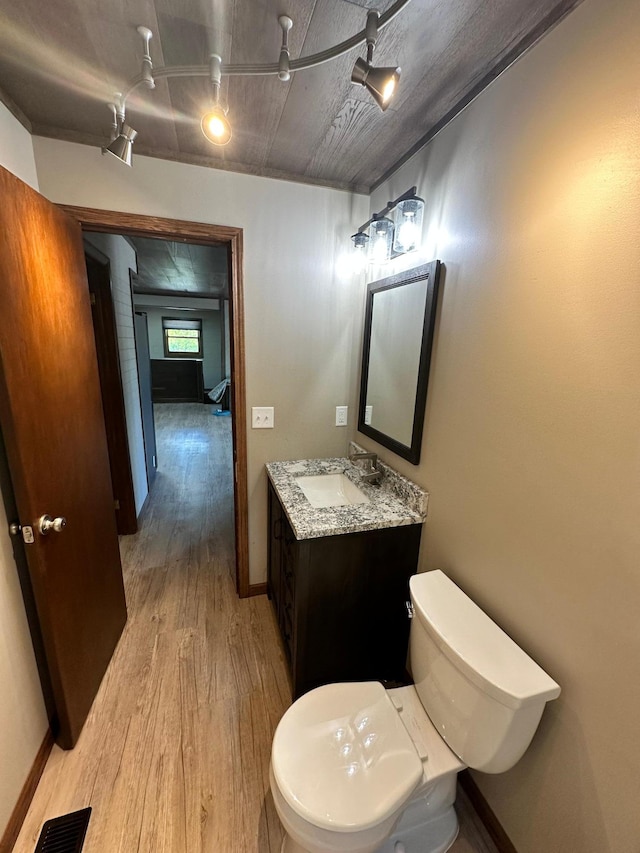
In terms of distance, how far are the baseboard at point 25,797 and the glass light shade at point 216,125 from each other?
2.25 m

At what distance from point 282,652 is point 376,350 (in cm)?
170

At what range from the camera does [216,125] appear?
1038 mm

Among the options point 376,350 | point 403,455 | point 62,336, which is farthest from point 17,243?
point 403,455

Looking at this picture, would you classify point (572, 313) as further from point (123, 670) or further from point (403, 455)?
point (123, 670)

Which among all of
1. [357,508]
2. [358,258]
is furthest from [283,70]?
[357,508]

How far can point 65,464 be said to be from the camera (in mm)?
1324

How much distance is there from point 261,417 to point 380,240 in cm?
110

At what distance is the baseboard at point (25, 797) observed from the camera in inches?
42.5

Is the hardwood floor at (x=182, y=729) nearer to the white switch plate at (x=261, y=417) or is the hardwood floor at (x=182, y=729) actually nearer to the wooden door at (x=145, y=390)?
the white switch plate at (x=261, y=417)

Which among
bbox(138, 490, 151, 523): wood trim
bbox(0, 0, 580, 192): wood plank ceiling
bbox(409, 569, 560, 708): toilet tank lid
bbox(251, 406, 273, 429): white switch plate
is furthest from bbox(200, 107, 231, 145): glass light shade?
bbox(138, 490, 151, 523): wood trim

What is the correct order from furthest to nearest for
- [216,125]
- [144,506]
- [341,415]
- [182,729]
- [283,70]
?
[144,506]
[341,415]
[182,729]
[216,125]
[283,70]

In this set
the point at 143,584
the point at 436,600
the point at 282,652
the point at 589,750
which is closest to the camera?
the point at 589,750

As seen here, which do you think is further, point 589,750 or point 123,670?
point 123,670

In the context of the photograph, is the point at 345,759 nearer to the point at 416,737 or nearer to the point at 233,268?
the point at 416,737
